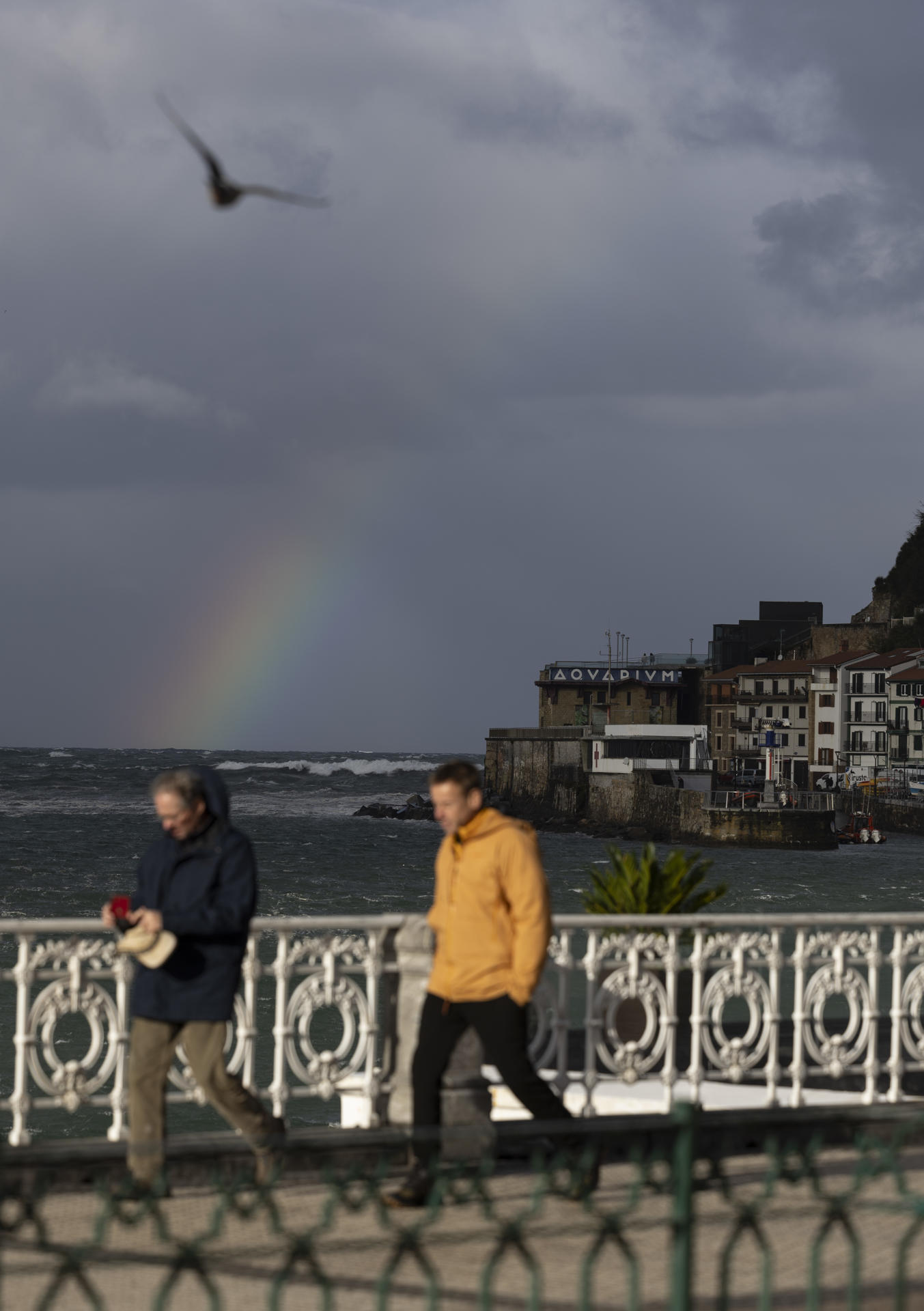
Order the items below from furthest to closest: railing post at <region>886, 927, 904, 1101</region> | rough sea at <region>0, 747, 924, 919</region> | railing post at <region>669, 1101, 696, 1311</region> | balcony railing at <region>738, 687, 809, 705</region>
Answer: balcony railing at <region>738, 687, 809, 705</region> → rough sea at <region>0, 747, 924, 919</region> → railing post at <region>886, 927, 904, 1101</region> → railing post at <region>669, 1101, 696, 1311</region>

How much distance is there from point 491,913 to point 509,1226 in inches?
124

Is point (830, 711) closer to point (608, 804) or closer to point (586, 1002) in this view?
point (608, 804)

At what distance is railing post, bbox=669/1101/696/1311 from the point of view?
11.1ft

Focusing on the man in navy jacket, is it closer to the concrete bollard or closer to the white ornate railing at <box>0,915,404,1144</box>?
the white ornate railing at <box>0,915,404,1144</box>

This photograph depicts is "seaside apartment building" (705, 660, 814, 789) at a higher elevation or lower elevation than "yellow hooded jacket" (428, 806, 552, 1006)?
higher

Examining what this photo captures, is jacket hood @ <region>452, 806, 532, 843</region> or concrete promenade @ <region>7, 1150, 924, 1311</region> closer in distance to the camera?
concrete promenade @ <region>7, 1150, 924, 1311</region>

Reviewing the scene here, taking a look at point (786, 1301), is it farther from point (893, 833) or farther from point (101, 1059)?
point (893, 833)

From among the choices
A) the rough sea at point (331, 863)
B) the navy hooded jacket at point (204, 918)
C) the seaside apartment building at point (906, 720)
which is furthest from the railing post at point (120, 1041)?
the seaside apartment building at point (906, 720)

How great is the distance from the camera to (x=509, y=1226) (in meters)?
3.38

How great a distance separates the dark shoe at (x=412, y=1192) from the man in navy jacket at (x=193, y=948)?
636 mm

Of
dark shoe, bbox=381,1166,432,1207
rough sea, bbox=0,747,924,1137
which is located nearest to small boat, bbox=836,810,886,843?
rough sea, bbox=0,747,924,1137

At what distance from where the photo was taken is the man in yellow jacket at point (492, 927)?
21.1 ft

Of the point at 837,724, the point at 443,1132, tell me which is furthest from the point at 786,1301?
the point at 837,724

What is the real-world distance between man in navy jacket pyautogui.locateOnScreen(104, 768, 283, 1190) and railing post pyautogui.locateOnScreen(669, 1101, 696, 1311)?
307 cm
